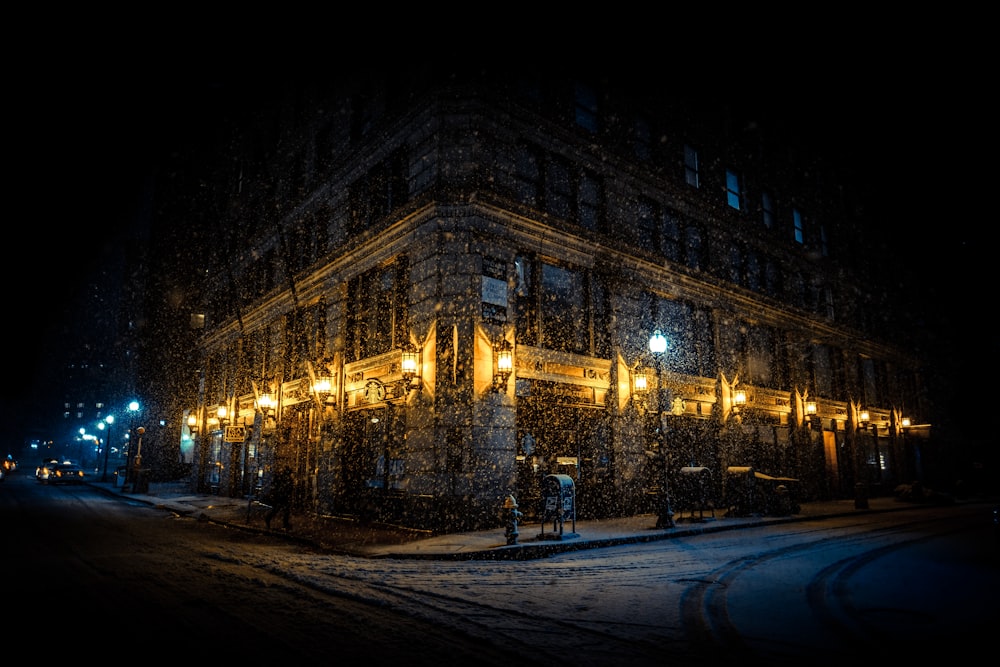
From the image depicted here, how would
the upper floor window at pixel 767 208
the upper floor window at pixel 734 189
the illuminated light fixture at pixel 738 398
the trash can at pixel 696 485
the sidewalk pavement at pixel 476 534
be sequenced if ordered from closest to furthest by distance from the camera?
the sidewalk pavement at pixel 476 534 → the trash can at pixel 696 485 → the illuminated light fixture at pixel 738 398 → the upper floor window at pixel 734 189 → the upper floor window at pixel 767 208

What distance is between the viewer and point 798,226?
28.8 m

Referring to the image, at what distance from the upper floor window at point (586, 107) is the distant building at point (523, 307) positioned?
0.08 metres

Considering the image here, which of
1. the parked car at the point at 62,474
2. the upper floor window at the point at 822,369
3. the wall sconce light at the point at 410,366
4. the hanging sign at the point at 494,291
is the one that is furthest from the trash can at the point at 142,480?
the upper floor window at the point at 822,369

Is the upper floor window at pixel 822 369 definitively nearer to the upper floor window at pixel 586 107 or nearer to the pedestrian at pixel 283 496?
the upper floor window at pixel 586 107

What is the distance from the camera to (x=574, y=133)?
18.5 metres

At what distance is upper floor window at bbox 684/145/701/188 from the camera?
2310 cm

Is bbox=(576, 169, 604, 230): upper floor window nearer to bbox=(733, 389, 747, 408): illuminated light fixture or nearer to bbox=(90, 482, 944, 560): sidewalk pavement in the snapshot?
bbox=(733, 389, 747, 408): illuminated light fixture

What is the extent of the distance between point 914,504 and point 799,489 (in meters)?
4.19

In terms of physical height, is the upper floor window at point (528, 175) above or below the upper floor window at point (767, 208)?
below

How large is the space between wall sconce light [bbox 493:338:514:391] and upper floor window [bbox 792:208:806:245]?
68.3ft

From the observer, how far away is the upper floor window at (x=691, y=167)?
23.1 m

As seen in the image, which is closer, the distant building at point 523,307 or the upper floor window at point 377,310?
the distant building at point 523,307

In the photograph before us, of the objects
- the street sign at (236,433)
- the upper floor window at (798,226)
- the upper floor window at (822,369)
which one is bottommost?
the street sign at (236,433)

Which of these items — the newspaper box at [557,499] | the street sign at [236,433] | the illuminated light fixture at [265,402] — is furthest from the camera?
the street sign at [236,433]
